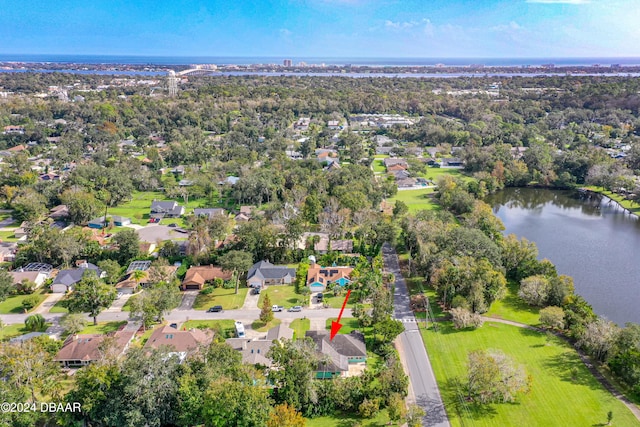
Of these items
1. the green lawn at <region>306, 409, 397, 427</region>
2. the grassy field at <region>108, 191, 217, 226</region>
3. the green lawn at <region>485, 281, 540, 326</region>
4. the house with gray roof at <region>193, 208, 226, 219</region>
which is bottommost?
the green lawn at <region>306, 409, 397, 427</region>

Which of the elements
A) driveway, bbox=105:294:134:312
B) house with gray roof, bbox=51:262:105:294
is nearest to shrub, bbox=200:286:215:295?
driveway, bbox=105:294:134:312

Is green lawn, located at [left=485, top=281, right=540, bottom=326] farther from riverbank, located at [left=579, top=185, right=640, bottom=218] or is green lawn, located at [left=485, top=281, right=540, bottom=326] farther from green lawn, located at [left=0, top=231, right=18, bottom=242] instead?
green lawn, located at [left=0, top=231, right=18, bottom=242]

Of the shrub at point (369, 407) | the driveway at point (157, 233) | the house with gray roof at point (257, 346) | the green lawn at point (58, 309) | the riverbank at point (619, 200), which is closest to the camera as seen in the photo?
the shrub at point (369, 407)

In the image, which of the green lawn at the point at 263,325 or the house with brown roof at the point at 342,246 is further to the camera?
the house with brown roof at the point at 342,246

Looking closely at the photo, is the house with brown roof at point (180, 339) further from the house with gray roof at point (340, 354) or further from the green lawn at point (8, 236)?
the green lawn at point (8, 236)

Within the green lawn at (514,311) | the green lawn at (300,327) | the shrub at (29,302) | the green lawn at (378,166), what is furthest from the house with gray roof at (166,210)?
the green lawn at (514,311)

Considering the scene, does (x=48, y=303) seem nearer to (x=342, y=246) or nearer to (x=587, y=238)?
(x=342, y=246)
